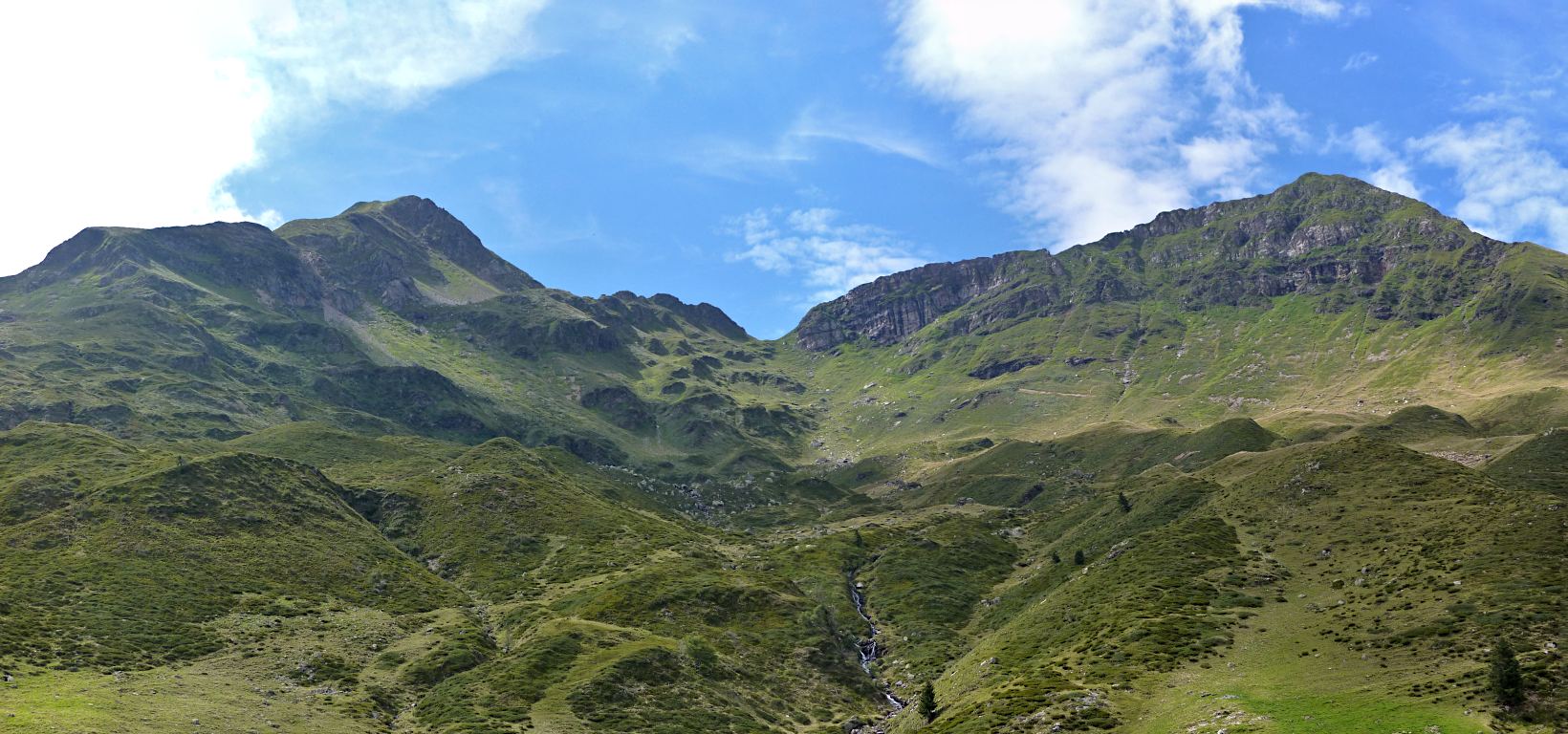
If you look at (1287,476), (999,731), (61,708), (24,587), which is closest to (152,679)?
(61,708)

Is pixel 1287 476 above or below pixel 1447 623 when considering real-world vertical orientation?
above

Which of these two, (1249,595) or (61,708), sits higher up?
(1249,595)

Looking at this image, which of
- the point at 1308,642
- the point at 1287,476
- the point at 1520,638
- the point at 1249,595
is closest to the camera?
the point at 1520,638

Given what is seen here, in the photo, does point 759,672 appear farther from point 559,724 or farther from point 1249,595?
point 1249,595

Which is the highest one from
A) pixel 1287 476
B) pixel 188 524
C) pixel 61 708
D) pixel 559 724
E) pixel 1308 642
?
pixel 1287 476

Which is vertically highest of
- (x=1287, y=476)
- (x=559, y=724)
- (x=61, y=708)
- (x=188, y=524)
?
(x=1287, y=476)

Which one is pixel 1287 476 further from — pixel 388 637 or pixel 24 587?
pixel 24 587

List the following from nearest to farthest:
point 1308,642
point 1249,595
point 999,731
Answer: point 999,731, point 1308,642, point 1249,595

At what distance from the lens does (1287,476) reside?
188125 mm

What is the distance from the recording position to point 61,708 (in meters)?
99.8

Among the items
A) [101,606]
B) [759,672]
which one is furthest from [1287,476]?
[101,606]

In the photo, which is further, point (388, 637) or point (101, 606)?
point (388, 637)

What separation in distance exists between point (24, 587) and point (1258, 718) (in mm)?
180858

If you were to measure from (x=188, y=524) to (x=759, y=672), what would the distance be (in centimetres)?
13043
